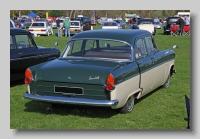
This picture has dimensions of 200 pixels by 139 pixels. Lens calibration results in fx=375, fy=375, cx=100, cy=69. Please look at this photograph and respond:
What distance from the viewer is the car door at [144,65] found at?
6.86 m

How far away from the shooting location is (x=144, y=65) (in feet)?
22.9

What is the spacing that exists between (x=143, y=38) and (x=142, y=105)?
138 centimetres

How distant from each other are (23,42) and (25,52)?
1.16ft

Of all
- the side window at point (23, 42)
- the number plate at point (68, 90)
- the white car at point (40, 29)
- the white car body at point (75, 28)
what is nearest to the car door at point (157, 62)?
the number plate at point (68, 90)

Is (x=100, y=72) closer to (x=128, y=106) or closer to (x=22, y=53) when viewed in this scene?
(x=128, y=106)

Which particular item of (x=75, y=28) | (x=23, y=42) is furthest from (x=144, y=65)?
(x=75, y=28)

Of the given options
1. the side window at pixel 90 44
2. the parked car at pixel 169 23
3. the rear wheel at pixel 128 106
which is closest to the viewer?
the rear wheel at pixel 128 106

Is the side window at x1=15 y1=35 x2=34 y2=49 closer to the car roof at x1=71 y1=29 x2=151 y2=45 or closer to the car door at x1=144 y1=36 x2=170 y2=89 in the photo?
the car roof at x1=71 y1=29 x2=151 y2=45

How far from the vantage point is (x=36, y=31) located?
30.0 meters

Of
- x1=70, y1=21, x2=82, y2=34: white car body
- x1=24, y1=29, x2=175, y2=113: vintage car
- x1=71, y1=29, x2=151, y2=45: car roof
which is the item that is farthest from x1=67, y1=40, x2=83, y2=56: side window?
x1=70, y1=21, x2=82, y2=34: white car body

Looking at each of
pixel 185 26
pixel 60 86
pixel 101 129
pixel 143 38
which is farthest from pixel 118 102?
pixel 185 26

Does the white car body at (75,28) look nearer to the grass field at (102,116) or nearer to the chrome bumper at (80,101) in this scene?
the grass field at (102,116)

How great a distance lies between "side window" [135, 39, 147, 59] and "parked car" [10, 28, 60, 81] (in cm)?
314

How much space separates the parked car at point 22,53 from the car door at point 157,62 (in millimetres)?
3104
